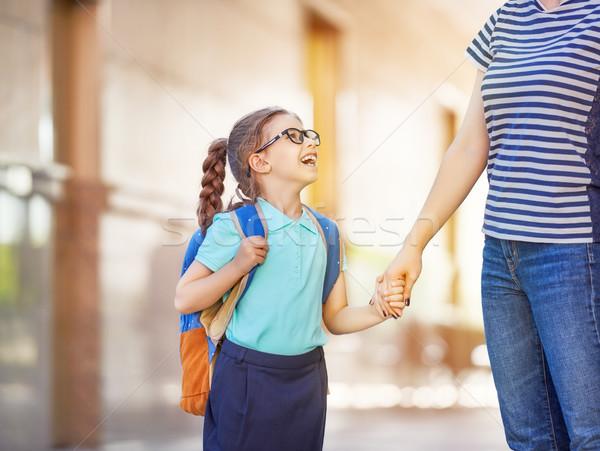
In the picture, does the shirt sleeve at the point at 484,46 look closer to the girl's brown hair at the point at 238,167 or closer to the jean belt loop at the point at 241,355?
the girl's brown hair at the point at 238,167

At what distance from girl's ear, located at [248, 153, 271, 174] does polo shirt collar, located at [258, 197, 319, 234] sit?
2.8 inches

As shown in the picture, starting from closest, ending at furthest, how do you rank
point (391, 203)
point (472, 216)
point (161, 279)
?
point (161, 279) → point (391, 203) → point (472, 216)

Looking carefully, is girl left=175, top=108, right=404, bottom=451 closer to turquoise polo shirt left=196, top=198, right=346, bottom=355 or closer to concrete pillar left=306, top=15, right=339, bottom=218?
turquoise polo shirt left=196, top=198, right=346, bottom=355

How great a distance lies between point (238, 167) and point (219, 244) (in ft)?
0.67

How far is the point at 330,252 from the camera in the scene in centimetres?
147

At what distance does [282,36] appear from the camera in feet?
14.1

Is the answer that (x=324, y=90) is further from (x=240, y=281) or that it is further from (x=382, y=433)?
(x=240, y=281)

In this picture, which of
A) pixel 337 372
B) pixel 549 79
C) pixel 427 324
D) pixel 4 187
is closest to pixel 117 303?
pixel 4 187

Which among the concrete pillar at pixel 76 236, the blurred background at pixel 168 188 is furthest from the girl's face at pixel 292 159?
the concrete pillar at pixel 76 236

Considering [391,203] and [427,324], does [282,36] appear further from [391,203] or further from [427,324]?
[427,324]

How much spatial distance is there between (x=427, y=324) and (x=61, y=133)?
9.35 feet

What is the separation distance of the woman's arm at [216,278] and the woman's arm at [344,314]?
200 mm

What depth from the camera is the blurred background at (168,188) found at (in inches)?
124

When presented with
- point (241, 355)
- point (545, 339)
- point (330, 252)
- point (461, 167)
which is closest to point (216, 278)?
point (241, 355)
